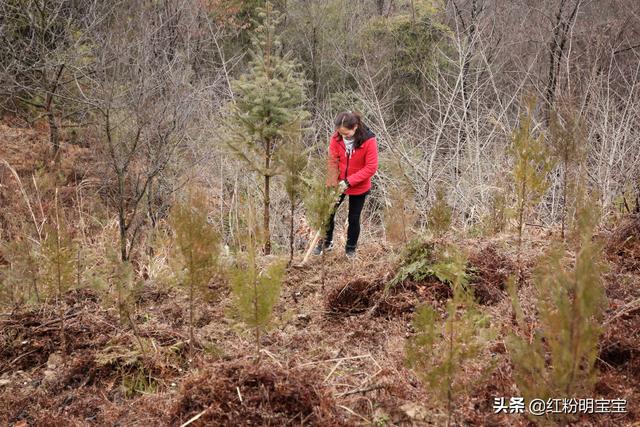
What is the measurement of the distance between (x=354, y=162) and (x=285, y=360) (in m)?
2.93

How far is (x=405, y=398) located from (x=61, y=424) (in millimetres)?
1746

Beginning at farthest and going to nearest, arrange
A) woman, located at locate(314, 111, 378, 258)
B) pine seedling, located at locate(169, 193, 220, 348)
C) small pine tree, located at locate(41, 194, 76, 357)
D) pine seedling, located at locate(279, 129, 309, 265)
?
woman, located at locate(314, 111, 378, 258)
pine seedling, located at locate(279, 129, 309, 265)
small pine tree, located at locate(41, 194, 76, 357)
pine seedling, located at locate(169, 193, 220, 348)

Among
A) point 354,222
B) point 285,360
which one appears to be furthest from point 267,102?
point 285,360

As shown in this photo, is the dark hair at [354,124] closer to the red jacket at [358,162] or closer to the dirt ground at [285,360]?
the red jacket at [358,162]

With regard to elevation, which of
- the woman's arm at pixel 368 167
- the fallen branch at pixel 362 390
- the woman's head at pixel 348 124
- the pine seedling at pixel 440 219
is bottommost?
the fallen branch at pixel 362 390

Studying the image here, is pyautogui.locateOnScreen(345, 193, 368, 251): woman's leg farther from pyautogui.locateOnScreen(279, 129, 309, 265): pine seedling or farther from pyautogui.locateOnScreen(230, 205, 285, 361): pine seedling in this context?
pyautogui.locateOnScreen(230, 205, 285, 361): pine seedling

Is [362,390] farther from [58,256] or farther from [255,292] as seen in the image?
[58,256]

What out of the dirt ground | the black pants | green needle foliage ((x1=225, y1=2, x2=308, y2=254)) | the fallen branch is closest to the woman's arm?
the black pants

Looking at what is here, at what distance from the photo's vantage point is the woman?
18.2ft

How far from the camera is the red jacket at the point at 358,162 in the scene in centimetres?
556

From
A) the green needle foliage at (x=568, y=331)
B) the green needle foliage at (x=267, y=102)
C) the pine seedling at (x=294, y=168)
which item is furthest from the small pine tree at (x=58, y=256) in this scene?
the green needle foliage at (x=568, y=331)

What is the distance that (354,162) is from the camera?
5.70 meters

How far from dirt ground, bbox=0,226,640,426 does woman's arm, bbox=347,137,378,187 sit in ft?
3.64

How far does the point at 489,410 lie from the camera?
2.58 m
